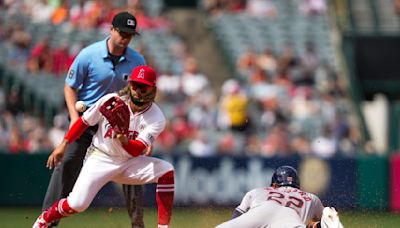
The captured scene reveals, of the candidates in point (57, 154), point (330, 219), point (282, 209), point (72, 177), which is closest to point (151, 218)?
point (72, 177)

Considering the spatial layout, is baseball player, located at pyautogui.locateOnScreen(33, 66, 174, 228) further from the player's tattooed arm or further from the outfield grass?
the outfield grass

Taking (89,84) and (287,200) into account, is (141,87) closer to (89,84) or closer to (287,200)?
(89,84)

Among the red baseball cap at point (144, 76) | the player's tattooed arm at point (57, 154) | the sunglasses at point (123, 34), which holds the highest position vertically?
the sunglasses at point (123, 34)

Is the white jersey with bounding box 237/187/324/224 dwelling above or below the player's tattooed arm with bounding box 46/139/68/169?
below

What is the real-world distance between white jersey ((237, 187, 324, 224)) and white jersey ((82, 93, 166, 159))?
1.12 metres

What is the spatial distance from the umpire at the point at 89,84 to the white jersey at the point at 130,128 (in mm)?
467

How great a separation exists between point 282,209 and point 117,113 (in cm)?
174

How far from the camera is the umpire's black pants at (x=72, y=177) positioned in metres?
10.5

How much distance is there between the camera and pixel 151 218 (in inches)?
598

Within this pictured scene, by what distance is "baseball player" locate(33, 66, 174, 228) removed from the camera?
9.78 meters

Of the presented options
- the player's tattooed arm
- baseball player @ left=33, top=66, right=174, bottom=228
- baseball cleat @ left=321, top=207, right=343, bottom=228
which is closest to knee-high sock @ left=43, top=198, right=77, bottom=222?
baseball player @ left=33, top=66, right=174, bottom=228

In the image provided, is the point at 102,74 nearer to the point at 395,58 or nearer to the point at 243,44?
the point at 243,44

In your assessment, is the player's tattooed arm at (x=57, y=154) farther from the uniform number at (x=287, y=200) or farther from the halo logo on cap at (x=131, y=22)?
the uniform number at (x=287, y=200)

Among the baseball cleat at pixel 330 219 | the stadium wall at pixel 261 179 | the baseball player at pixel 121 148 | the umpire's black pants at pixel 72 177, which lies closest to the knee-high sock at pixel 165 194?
the baseball player at pixel 121 148
